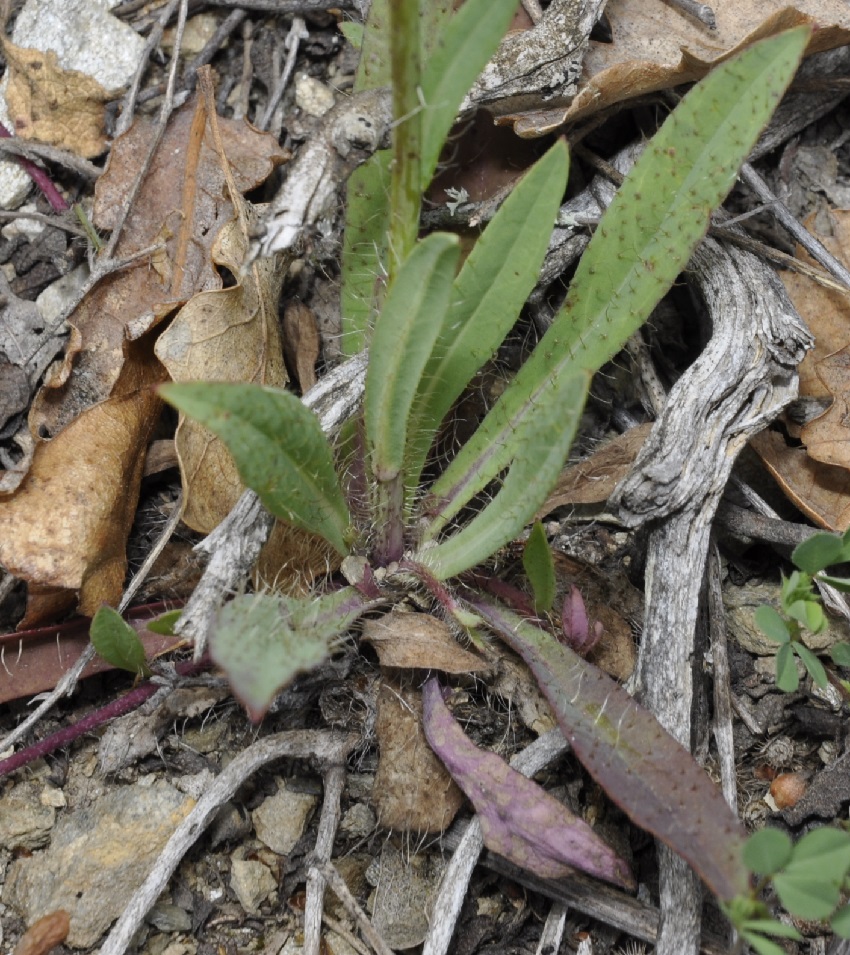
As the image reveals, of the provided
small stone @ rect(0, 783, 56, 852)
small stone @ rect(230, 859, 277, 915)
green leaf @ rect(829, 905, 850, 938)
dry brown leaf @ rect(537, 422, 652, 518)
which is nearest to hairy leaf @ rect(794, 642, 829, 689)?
green leaf @ rect(829, 905, 850, 938)

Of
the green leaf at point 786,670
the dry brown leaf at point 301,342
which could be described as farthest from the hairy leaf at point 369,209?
the green leaf at point 786,670

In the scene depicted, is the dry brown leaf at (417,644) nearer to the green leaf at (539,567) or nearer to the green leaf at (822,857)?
the green leaf at (539,567)

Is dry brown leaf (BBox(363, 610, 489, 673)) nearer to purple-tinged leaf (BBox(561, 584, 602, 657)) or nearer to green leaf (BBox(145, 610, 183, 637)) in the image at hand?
purple-tinged leaf (BBox(561, 584, 602, 657))

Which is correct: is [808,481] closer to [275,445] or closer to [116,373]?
[275,445]

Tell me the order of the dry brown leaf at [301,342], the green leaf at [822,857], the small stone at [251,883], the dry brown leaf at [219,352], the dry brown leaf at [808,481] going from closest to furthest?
the green leaf at [822,857]
the small stone at [251,883]
the dry brown leaf at [219,352]
the dry brown leaf at [808,481]
the dry brown leaf at [301,342]

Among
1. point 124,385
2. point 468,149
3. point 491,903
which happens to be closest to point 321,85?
point 468,149

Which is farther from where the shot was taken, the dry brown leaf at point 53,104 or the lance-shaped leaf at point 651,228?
the dry brown leaf at point 53,104

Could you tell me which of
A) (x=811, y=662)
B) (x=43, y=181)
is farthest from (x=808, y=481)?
(x=43, y=181)
